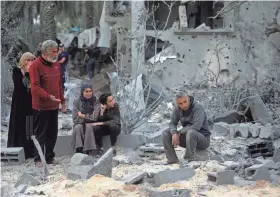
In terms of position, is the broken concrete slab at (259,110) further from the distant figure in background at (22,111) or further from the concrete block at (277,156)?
the distant figure in background at (22,111)

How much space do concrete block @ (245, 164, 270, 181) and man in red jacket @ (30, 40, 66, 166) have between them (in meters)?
2.69

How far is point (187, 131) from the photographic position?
302 inches

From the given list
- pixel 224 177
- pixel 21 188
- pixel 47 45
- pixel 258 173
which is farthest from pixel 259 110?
pixel 21 188

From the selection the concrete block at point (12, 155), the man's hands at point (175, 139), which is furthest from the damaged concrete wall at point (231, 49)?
the man's hands at point (175, 139)

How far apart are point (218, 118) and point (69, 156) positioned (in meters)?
3.54

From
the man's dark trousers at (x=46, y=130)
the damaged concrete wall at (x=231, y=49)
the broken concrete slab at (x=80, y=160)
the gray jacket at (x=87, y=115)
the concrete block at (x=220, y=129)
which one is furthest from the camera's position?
the damaged concrete wall at (x=231, y=49)

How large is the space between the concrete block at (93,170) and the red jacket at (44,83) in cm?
115

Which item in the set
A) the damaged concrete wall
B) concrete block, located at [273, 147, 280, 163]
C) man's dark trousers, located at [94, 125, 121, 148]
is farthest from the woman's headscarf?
the damaged concrete wall

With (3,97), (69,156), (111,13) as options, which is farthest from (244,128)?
(111,13)

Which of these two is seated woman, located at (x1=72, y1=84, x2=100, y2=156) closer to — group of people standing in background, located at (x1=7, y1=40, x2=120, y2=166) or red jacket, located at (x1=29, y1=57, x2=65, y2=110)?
group of people standing in background, located at (x1=7, y1=40, x2=120, y2=166)

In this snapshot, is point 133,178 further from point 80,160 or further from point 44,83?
point 44,83

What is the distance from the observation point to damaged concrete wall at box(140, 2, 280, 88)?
55.0 feet

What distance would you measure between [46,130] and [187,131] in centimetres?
191

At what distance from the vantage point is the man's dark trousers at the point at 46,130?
7.85m
